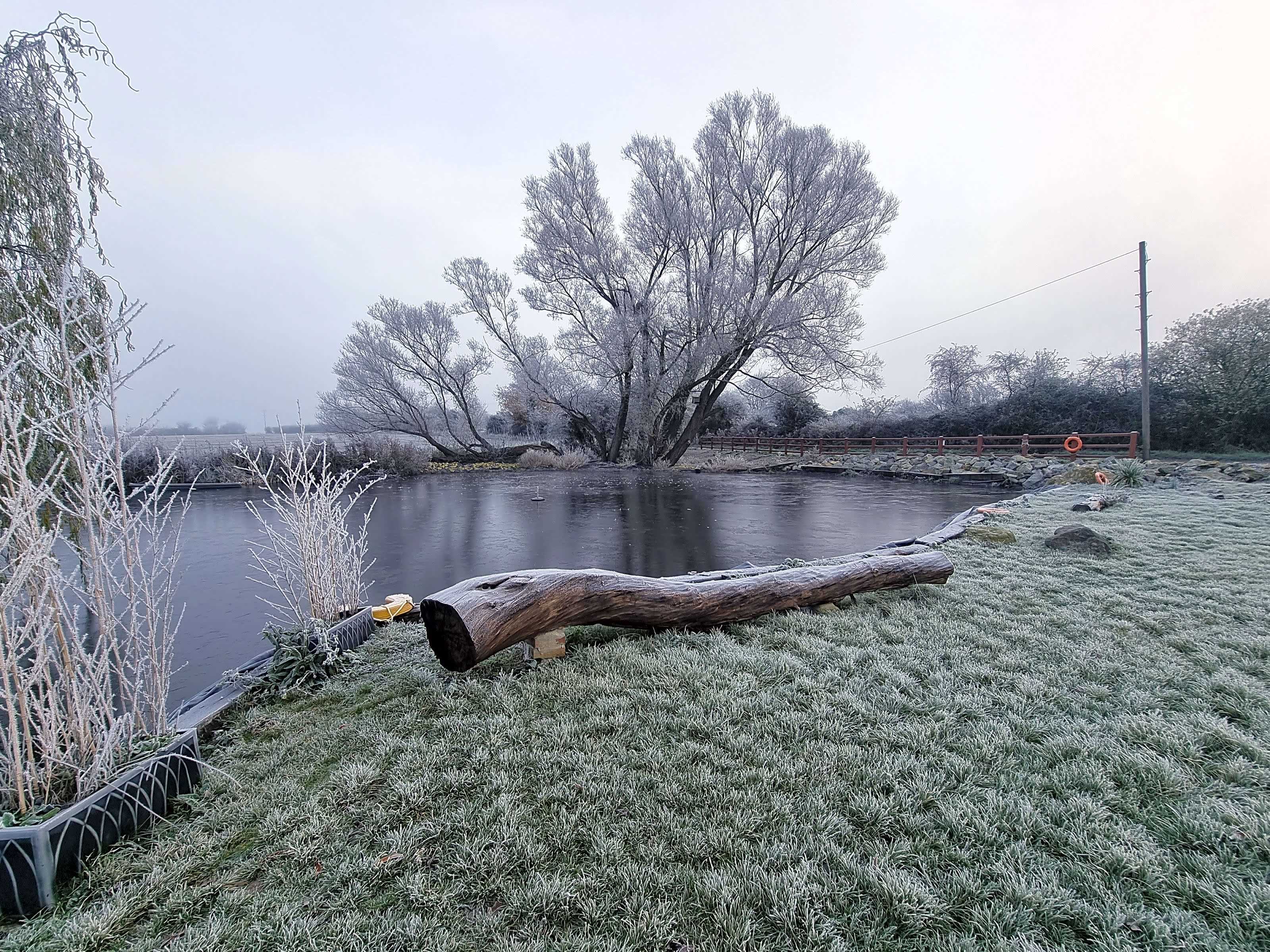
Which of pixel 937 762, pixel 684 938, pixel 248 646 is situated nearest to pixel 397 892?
pixel 684 938

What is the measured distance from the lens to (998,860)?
1.39m

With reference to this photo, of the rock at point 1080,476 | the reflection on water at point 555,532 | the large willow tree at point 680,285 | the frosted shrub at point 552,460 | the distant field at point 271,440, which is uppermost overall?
the large willow tree at point 680,285

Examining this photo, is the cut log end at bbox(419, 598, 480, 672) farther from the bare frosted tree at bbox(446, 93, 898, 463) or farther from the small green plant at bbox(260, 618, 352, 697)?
the bare frosted tree at bbox(446, 93, 898, 463)

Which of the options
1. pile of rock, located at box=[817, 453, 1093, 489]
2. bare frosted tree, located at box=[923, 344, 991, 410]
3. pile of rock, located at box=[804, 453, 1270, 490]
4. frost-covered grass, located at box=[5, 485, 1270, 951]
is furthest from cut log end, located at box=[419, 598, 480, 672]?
bare frosted tree, located at box=[923, 344, 991, 410]

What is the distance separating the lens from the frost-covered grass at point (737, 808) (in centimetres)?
123

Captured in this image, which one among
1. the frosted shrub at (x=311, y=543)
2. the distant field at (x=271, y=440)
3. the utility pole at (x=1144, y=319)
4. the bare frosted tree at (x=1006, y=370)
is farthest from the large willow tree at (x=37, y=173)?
the bare frosted tree at (x=1006, y=370)

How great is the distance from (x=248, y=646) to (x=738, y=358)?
15.3 metres

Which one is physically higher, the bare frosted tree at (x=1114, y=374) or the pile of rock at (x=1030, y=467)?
the bare frosted tree at (x=1114, y=374)

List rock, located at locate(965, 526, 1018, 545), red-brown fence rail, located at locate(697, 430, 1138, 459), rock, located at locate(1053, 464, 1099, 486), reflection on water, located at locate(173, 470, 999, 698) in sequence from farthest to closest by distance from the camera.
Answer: red-brown fence rail, located at locate(697, 430, 1138, 459) < rock, located at locate(1053, 464, 1099, 486) < rock, located at locate(965, 526, 1018, 545) < reflection on water, located at locate(173, 470, 999, 698)

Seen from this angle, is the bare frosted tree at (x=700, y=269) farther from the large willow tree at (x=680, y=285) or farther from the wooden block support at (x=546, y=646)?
the wooden block support at (x=546, y=646)

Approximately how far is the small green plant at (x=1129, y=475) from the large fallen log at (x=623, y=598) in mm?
8881

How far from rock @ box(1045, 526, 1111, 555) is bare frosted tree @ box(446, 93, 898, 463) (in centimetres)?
1134

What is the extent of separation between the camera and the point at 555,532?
23.5 ft

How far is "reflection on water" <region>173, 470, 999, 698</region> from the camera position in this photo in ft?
14.7
